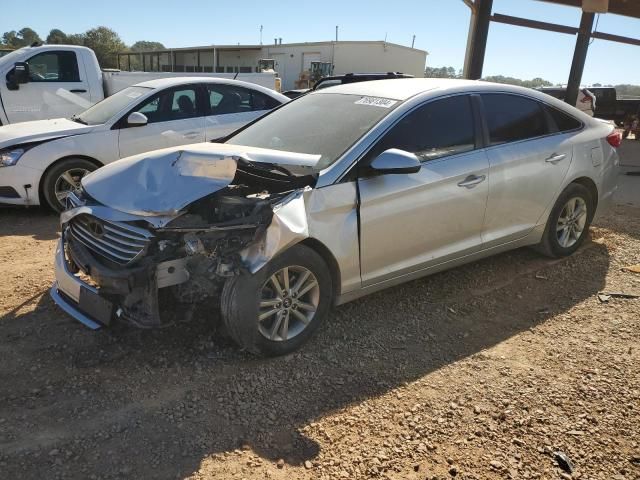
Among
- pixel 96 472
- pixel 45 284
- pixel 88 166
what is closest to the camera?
pixel 96 472

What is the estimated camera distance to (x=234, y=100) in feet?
24.7

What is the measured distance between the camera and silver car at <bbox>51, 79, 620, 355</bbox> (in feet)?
10.1

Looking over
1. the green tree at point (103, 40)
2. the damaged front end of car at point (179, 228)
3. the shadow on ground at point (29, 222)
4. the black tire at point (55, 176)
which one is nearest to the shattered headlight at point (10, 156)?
the black tire at point (55, 176)

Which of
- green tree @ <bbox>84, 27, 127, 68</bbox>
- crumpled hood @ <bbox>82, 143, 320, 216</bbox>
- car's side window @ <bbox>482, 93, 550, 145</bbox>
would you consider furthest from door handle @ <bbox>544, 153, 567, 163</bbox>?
green tree @ <bbox>84, 27, 127, 68</bbox>

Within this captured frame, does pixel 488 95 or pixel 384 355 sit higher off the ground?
pixel 488 95

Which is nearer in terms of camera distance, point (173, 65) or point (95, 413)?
point (95, 413)

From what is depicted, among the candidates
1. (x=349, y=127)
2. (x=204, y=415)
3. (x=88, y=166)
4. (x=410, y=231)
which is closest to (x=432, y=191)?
(x=410, y=231)

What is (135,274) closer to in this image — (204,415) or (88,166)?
(204,415)

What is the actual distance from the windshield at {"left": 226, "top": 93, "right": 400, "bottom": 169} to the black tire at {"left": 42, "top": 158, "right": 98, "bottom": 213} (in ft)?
Result: 9.88

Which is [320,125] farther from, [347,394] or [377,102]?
[347,394]

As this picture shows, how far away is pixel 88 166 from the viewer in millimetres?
6609

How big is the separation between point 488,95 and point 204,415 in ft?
10.8

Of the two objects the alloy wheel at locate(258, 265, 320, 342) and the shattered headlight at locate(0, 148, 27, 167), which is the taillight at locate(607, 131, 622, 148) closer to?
the alloy wheel at locate(258, 265, 320, 342)

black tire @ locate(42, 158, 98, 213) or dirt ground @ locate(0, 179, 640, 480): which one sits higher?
black tire @ locate(42, 158, 98, 213)
